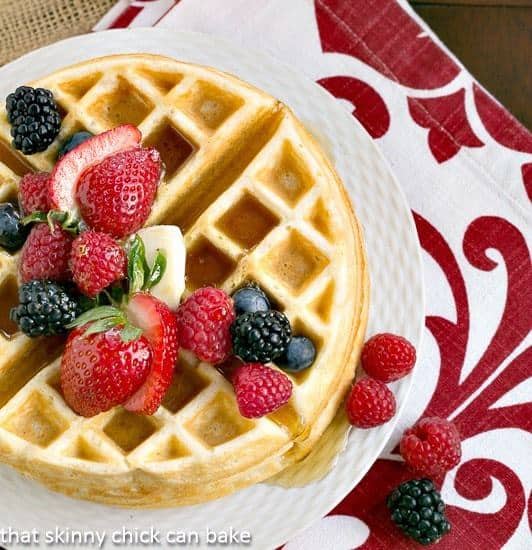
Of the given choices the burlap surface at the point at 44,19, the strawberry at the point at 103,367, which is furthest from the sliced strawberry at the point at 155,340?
the burlap surface at the point at 44,19

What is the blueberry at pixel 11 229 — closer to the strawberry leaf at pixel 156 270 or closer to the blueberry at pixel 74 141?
the blueberry at pixel 74 141

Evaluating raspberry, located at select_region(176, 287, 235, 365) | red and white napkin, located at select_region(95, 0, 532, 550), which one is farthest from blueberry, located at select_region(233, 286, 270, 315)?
red and white napkin, located at select_region(95, 0, 532, 550)

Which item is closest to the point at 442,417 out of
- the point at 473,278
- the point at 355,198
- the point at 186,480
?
the point at 473,278

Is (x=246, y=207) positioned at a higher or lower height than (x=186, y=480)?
higher

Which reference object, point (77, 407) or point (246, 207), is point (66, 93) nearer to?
point (246, 207)

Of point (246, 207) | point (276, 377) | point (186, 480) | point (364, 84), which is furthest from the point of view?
point (364, 84)

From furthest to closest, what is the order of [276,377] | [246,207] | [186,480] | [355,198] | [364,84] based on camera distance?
[364,84] < [355,198] < [246,207] < [186,480] < [276,377]

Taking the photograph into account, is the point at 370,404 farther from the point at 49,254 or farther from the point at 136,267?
the point at 49,254

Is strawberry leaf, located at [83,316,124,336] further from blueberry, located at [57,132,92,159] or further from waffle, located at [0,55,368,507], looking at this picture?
blueberry, located at [57,132,92,159]
